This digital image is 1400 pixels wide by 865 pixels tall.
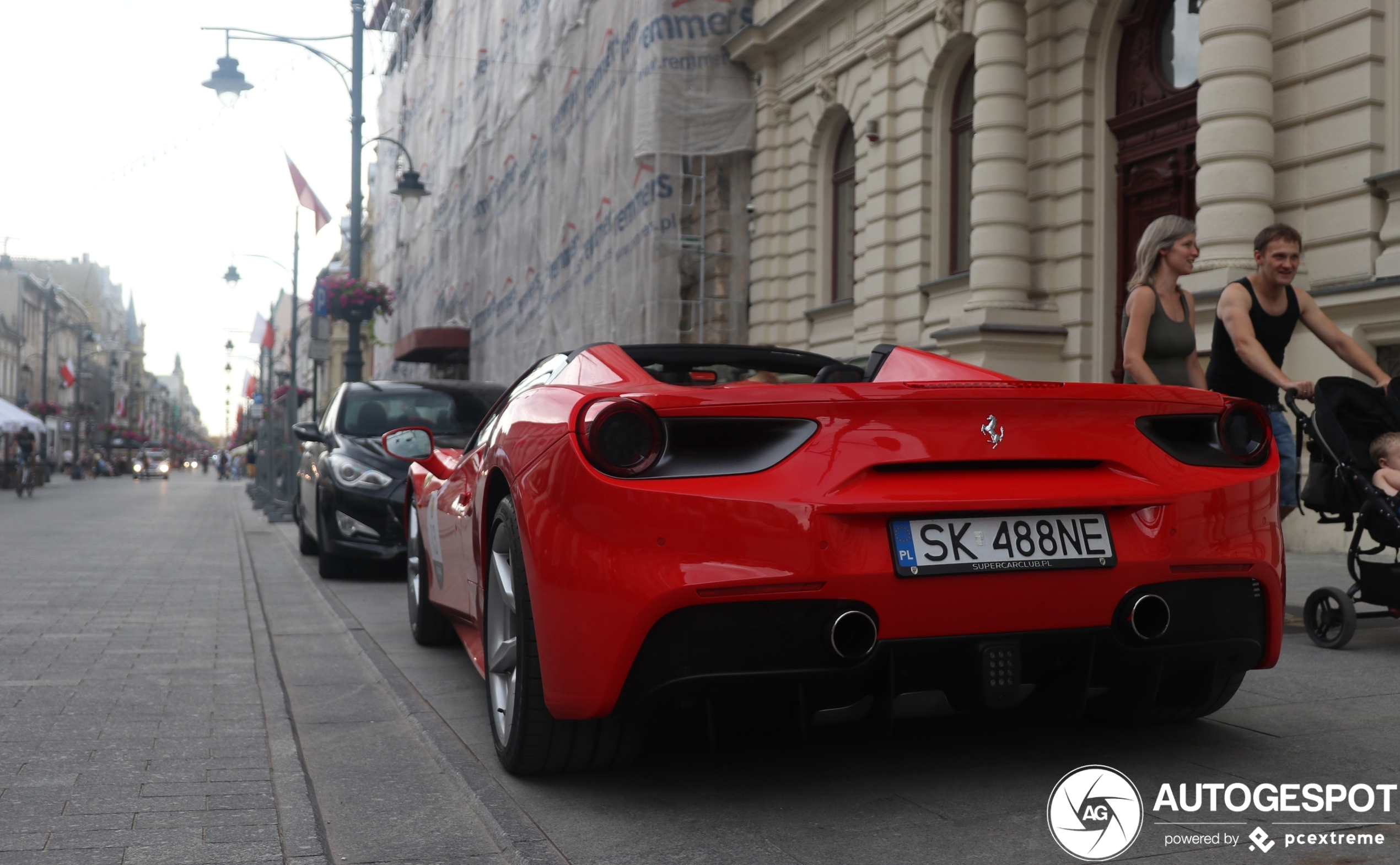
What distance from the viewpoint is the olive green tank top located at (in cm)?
593

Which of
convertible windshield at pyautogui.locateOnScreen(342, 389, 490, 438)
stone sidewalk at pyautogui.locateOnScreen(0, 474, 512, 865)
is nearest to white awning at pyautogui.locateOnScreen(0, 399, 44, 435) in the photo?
convertible windshield at pyautogui.locateOnScreen(342, 389, 490, 438)

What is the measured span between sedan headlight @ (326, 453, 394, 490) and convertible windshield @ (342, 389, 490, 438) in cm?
49

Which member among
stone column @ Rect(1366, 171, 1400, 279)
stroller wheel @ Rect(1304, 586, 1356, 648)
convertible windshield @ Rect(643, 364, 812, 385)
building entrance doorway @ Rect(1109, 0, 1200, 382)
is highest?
building entrance doorway @ Rect(1109, 0, 1200, 382)

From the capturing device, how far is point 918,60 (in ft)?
53.5

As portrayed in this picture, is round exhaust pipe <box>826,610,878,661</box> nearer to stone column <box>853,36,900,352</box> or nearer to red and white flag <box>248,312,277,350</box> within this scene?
stone column <box>853,36,900,352</box>

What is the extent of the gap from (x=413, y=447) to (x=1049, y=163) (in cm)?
997

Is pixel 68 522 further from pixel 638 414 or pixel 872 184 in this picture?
pixel 638 414

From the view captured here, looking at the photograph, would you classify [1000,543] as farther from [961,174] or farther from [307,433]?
[961,174]

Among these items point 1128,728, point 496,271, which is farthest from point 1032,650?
point 496,271

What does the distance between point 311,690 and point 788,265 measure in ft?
50.1

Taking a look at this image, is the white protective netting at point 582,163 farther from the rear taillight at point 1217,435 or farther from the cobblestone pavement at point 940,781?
the rear taillight at point 1217,435

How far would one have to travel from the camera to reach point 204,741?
419 cm

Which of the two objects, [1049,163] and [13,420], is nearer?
[1049,163]

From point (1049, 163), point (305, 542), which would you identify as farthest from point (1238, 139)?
point (305, 542)
